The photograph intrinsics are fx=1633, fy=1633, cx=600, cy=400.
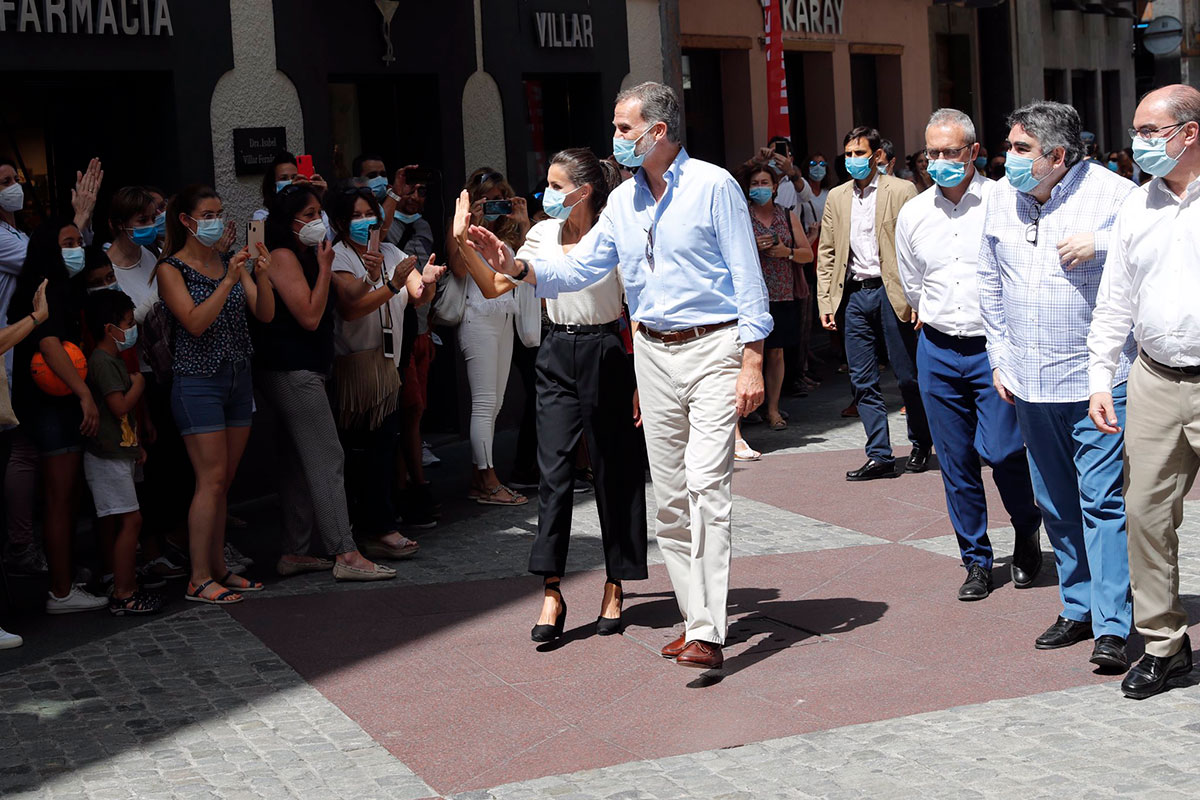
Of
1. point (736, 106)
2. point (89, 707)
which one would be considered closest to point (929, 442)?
point (89, 707)

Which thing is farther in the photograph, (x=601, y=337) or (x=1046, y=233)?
(x=601, y=337)

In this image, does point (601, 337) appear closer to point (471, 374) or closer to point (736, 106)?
point (471, 374)

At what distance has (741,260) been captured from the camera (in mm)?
6012

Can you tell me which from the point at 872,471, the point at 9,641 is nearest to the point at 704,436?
the point at 9,641

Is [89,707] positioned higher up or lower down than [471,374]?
lower down

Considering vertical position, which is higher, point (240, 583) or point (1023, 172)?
point (1023, 172)

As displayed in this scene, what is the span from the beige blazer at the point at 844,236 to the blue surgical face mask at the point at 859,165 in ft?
0.50

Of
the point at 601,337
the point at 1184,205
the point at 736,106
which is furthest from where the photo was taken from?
the point at 736,106

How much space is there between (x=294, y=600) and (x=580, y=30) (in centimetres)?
735

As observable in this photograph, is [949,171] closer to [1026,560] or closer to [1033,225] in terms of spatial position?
[1033,225]

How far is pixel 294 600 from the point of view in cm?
758

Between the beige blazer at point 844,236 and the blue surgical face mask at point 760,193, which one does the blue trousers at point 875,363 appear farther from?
the blue surgical face mask at point 760,193

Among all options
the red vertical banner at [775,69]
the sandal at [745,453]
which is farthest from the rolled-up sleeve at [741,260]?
the red vertical banner at [775,69]

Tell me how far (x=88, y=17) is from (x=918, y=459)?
5664 mm
